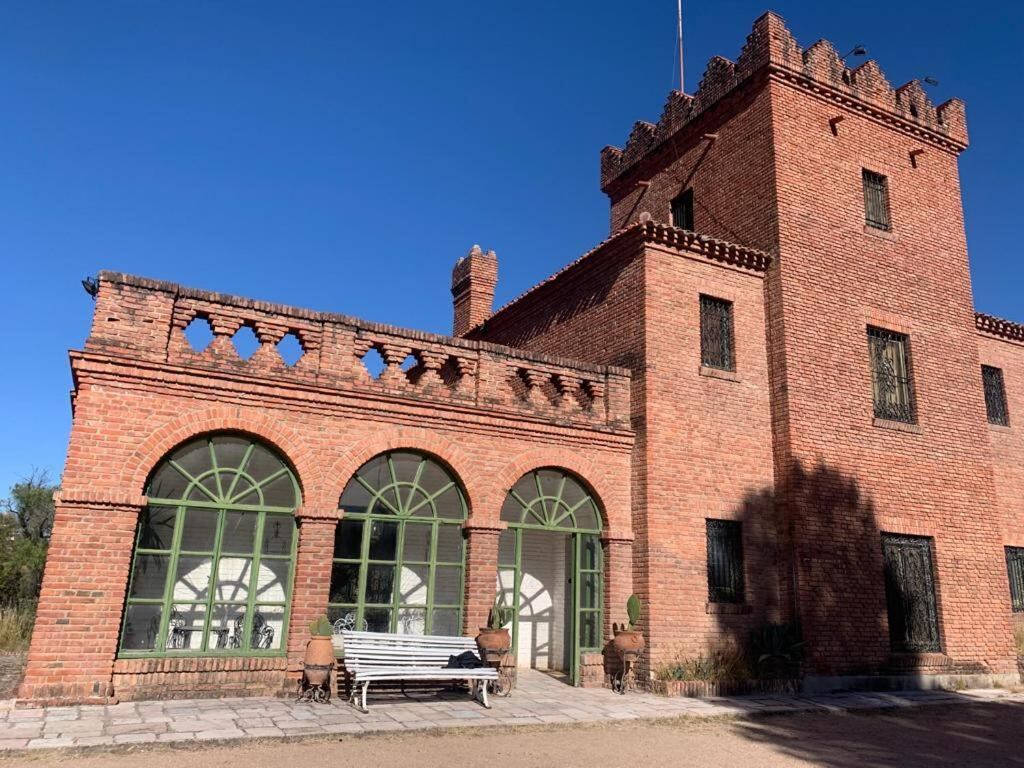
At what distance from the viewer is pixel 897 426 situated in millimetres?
13109

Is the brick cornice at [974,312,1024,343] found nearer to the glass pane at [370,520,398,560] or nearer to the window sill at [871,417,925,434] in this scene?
the window sill at [871,417,925,434]

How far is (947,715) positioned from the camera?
1011 cm

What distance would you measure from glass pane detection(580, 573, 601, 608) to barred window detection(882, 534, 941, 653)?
194 inches

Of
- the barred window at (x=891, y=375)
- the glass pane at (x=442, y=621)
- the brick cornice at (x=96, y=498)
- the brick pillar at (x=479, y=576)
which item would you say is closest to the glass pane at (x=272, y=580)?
the brick cornice at (x=96, y=498)

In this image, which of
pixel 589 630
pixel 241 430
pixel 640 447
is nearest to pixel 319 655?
pixel 241 430

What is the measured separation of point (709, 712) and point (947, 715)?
3.53 m

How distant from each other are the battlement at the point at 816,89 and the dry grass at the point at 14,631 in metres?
15.1

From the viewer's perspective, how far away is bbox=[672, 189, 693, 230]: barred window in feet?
50.6

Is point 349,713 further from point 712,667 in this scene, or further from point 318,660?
point 712,667

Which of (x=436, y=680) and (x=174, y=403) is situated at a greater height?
(x=174, y=403)

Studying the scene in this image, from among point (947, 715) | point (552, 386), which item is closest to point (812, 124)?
point (552, 386)

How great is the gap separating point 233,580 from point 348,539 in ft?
5.22

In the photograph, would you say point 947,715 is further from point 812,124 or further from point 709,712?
point 812,124

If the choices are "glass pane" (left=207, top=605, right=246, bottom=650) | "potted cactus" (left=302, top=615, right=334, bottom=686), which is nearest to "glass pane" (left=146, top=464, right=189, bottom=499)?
"glass pane" (left=207, top=605, right=246, bottom=650)
